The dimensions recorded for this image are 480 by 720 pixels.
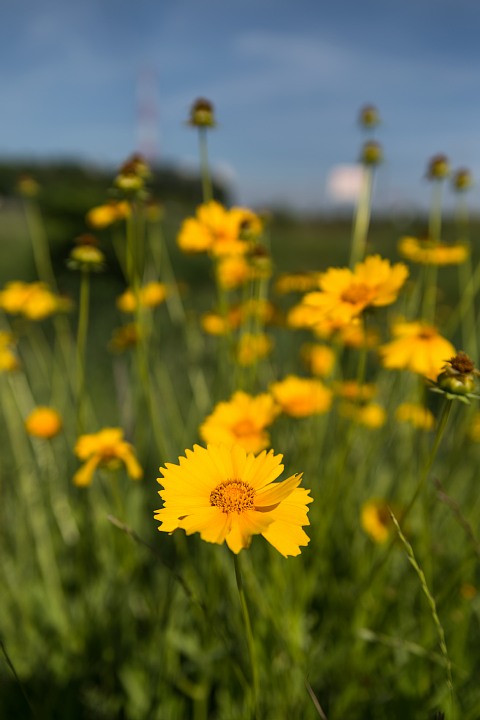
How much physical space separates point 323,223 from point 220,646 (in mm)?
9510

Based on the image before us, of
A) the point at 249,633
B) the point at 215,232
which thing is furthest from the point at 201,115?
the point at 249,633

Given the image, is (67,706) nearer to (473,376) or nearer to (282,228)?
(473,376)

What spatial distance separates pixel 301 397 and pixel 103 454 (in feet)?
1.49

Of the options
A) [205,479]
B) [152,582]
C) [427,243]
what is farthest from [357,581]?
[205,479]

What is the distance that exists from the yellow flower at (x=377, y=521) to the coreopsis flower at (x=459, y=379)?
664 millimetres

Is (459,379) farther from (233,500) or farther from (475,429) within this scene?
(475,429)

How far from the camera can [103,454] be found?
0.93 meters

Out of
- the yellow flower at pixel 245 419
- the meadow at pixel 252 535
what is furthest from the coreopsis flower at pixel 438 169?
the yellow flower at pixel 245 419

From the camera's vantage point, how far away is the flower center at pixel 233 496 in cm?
47

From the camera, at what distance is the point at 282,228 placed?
33.0 feet

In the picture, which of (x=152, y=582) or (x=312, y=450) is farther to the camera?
(x=152, y=582)

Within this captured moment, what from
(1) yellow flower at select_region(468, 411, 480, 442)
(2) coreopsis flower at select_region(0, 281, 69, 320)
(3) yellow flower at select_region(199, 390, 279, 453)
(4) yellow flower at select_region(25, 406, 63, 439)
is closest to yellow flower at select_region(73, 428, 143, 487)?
(3) yellow flower at select_region(199, 390, 279, 453)

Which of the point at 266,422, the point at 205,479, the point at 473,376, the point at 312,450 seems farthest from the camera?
the point at 312,450

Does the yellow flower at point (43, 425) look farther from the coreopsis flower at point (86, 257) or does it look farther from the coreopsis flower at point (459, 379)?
the coreopsis flower at point (459, 379)
